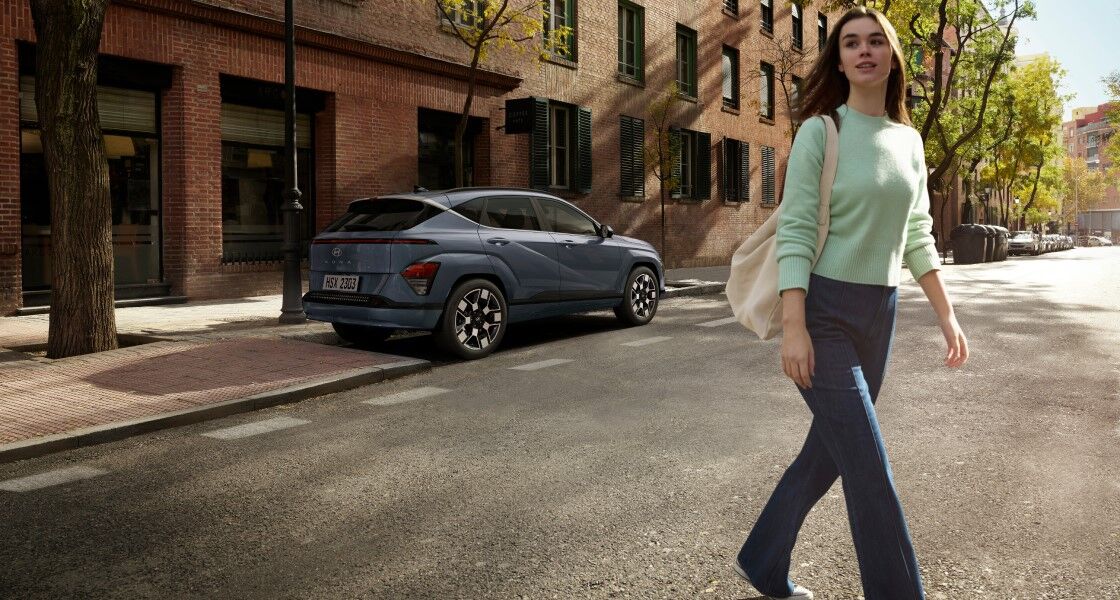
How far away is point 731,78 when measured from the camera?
1160 inches

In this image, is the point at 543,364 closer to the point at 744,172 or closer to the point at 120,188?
the point at 120,188

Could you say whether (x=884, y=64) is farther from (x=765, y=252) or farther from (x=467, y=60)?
(x=467, y=60)

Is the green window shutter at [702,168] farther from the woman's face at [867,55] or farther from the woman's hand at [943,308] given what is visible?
the woman's face at [867,55]

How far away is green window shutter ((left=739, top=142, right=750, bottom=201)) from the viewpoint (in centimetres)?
2995

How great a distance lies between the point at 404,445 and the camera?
5355 millimetres

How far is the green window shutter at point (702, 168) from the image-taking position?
1074 inches

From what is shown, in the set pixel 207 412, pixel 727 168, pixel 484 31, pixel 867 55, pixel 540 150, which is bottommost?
pixel 207 412

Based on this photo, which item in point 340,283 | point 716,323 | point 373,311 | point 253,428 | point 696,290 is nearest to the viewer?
Answer: point 253,428

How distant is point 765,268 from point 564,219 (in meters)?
7.74

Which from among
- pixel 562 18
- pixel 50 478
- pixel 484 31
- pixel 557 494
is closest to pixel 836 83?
pixel 557 494

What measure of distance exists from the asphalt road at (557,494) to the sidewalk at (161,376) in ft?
0.74

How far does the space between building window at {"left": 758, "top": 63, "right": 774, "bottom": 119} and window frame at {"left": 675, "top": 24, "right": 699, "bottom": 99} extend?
490cm

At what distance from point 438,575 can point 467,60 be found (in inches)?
631

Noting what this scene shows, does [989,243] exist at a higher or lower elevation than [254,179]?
lower
